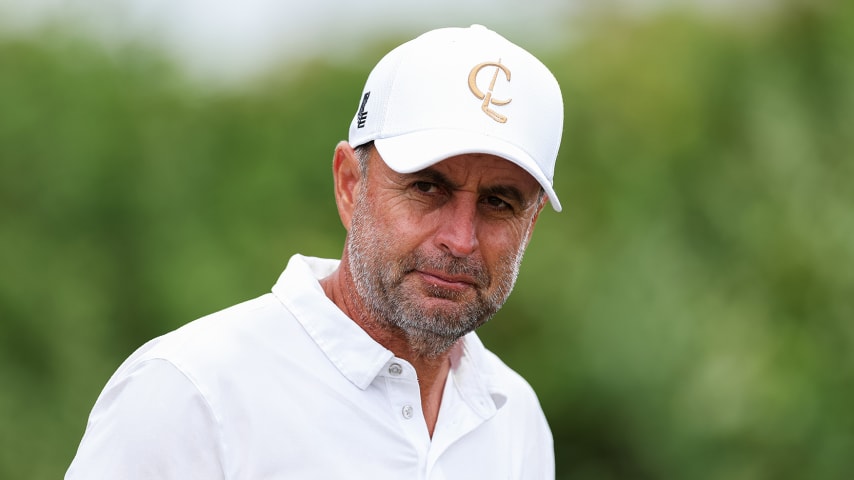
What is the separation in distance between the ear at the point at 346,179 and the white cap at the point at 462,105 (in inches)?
2.6

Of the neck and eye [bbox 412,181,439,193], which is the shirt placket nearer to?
the neck

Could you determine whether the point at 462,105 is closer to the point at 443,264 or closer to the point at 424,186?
the point at 424,186

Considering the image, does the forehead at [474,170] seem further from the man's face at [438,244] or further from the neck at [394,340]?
the neck at [394,340]

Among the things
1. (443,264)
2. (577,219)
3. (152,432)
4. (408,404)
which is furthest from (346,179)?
(577,219)

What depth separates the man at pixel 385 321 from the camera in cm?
200

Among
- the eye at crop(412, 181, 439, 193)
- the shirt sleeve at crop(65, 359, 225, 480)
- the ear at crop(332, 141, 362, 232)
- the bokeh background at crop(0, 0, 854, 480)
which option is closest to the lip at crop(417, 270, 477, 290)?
the eye at crop(412, 181, 439, 193)

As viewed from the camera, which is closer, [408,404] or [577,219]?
[408,404]

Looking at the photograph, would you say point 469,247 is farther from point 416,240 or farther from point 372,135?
point 372,135

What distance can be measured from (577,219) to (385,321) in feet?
11.6

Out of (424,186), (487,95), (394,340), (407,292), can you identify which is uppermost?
(487,95)

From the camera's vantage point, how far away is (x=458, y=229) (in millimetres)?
2176

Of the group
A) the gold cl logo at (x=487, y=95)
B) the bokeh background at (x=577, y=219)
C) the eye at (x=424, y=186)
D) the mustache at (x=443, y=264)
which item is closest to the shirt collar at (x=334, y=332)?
the mustache at (x=443, y=264)

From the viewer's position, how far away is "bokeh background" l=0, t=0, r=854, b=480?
5.11 m

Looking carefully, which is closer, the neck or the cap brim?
the cap brim
